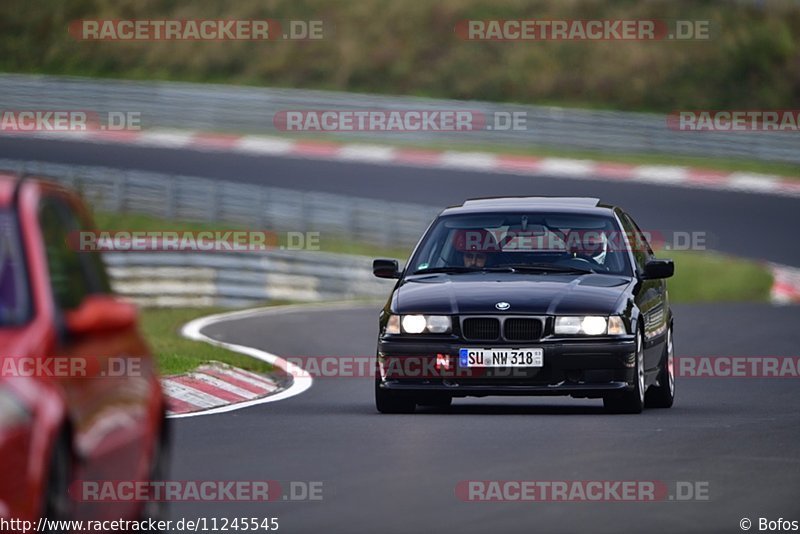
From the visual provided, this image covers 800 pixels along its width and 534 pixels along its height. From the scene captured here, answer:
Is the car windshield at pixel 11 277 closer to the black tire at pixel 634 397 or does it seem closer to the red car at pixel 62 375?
the red car at pixel 62 375

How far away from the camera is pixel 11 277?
6.49 metres

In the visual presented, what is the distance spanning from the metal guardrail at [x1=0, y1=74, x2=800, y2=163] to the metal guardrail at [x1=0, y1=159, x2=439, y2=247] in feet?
32.9

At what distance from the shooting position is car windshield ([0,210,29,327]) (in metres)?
6.25

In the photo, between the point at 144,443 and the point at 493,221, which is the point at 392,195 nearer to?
the point at 493,221

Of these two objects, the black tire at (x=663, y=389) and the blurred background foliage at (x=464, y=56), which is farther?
the blurred background foliage at (x=464, y=56)

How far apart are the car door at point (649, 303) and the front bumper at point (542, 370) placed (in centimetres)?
73

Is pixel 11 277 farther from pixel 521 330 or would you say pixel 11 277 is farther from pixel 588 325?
pixel 588 325

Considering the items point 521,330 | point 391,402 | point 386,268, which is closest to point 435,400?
point 391,402

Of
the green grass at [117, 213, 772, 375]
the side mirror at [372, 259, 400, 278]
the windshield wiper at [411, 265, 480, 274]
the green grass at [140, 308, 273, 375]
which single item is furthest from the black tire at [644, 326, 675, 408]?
the green grass at [117, 213, 772, 375]

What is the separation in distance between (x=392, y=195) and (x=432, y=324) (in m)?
24.5

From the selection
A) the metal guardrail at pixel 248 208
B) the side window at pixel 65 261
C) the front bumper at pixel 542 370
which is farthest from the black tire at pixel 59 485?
the metal guardrail at pixel 248 208

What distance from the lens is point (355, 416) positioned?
13.4 meters

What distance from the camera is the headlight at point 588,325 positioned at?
42.4ft

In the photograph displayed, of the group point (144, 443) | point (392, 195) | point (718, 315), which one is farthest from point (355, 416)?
point (392, 195)
